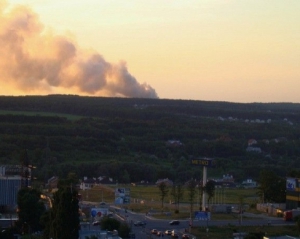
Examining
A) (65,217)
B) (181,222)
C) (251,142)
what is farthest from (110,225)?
(251,142)

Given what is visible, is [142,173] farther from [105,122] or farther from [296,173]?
[105,122]

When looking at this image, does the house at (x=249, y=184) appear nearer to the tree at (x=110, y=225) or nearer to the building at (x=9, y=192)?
the building at (x=9, y=192)

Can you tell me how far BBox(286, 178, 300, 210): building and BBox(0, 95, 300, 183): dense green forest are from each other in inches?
629

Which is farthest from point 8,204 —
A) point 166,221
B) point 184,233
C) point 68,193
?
point 68,193

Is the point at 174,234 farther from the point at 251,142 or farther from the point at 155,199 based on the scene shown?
the point at 251,142

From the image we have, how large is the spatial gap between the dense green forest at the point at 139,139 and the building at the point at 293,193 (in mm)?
15970

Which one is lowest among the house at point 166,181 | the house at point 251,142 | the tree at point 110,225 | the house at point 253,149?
the tree at point 110,225

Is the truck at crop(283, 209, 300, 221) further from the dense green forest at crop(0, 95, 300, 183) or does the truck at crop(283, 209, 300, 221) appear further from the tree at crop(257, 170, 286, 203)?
the dense green forest at crop(0, 95, 300, 183)

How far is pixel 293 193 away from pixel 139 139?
118 ft

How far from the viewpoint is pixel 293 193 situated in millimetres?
42750

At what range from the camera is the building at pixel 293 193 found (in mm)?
42375

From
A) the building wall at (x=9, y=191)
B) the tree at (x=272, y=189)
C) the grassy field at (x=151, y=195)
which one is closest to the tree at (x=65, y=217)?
the building wall at (x=9, y=191)

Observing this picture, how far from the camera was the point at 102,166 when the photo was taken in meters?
58.4

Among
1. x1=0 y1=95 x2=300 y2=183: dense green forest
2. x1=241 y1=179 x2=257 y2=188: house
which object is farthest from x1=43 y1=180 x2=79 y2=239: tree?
x1=241 y1=179 x2=257 y2=188: house
